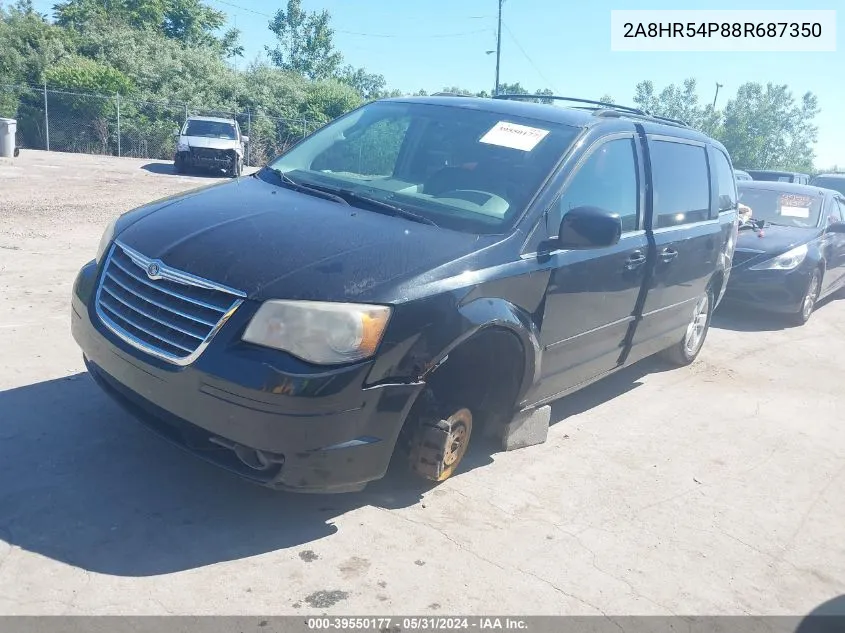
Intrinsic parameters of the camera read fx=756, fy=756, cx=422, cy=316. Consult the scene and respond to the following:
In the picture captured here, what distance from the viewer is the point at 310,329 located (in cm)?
298

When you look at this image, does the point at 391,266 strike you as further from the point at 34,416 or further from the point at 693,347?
the point at 693,347

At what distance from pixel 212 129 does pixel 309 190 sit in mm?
20536

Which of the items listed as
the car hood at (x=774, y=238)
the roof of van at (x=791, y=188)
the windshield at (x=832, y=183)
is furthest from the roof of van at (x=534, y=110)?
the windshield at (x=832, y=183)

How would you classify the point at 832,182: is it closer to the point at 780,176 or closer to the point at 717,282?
the point at 780,176

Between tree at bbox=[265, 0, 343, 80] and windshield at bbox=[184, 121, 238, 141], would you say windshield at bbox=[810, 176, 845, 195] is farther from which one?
tree at bbox=[265, 0, 343, 80]

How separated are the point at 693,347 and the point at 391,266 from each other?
427 centimetres

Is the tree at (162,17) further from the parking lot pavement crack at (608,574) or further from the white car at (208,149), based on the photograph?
the parking lot pavement crack at (608,574)

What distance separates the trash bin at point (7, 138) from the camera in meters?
20.4

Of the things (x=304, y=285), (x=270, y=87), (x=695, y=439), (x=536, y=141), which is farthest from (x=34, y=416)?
(x=270, y=87)

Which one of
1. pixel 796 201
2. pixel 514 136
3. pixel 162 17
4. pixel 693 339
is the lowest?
pixel 693 339

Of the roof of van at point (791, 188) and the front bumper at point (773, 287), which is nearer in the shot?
the front bumper at point (773, 287)

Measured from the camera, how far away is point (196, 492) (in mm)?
3561

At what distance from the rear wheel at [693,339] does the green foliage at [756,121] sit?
54.5 metres

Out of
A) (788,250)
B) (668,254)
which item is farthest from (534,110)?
(788,250)
